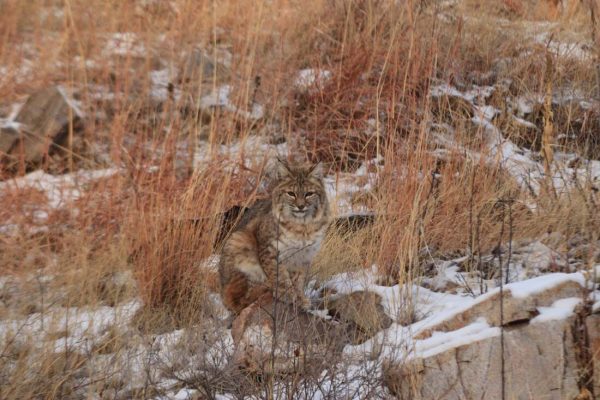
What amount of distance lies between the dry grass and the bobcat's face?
279 mm

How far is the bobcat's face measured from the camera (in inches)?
162

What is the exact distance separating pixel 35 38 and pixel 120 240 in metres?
4.22

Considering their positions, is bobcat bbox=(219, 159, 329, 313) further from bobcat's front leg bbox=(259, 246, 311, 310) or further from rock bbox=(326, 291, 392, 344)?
rock bbox=(326, 291, 392, 344)

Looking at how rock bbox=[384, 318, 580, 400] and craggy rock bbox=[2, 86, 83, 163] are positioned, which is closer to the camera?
rock bbox=[384, 318, 580, 400]

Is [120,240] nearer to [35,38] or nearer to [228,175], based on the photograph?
[228,175]

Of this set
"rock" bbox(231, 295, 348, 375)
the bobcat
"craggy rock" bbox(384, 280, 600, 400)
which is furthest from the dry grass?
"craggy rock" bbox(384, 280, 600, 400)

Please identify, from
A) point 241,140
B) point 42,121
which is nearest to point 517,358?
point 241,140

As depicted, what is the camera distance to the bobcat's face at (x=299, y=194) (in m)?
4.12

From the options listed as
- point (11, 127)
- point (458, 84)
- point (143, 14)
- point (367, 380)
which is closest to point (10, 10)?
point (143, 14)

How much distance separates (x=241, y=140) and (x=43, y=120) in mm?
2145

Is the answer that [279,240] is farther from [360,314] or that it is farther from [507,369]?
[507,369]

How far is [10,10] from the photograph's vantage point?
770cm

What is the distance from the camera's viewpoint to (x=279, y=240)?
4008 mm

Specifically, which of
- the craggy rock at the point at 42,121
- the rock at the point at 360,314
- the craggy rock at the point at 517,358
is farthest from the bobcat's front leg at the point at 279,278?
the craggy rock at the point at 42,121
